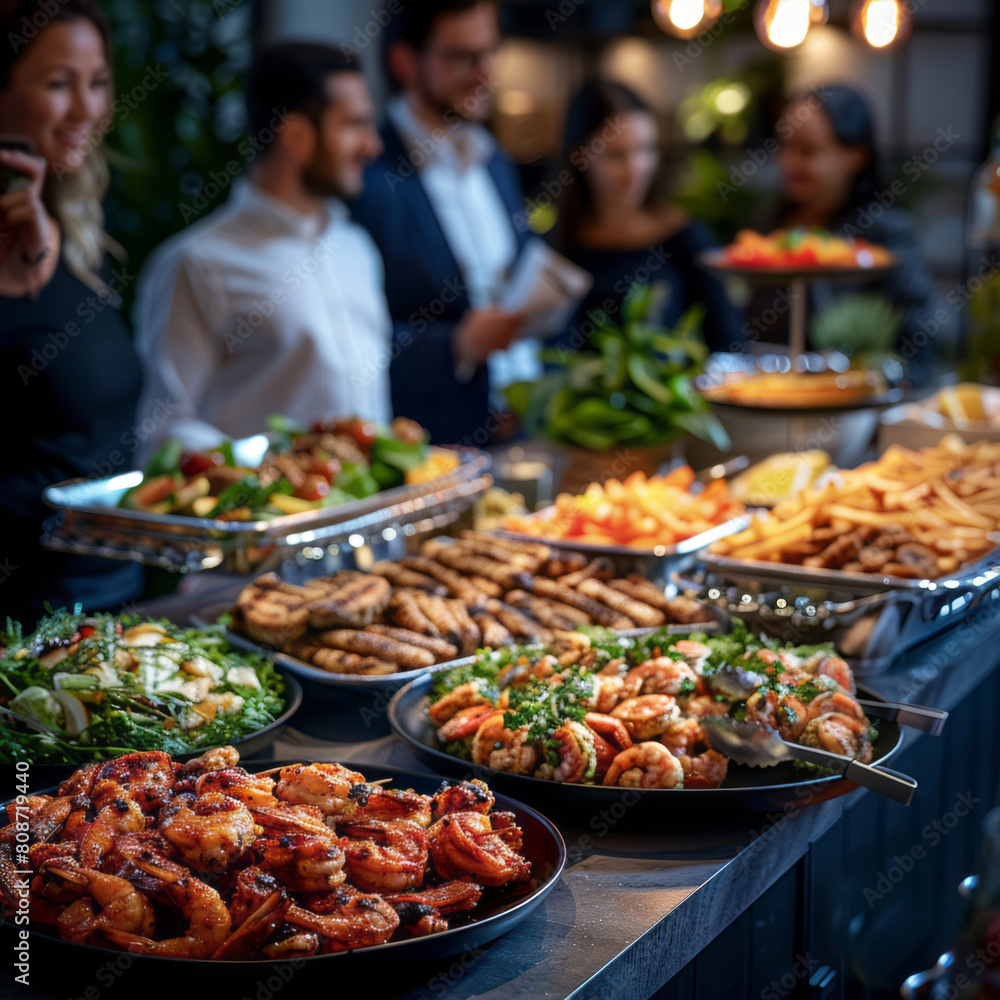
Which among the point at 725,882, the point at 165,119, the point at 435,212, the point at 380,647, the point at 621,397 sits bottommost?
the point at 725,882

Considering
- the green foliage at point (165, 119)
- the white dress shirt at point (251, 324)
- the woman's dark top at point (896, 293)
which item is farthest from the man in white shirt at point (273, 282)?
the woman's dark top at point (896, 293)

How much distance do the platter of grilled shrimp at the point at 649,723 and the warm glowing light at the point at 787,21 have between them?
232 centimetres

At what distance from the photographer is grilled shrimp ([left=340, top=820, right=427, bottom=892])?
43.2 inches

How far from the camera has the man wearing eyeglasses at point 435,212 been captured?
4066 millimetres

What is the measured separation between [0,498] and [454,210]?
2550mm

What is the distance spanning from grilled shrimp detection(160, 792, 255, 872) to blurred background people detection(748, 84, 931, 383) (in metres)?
4.21

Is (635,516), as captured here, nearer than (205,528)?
No

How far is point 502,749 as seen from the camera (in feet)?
4.53

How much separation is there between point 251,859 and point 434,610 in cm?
79

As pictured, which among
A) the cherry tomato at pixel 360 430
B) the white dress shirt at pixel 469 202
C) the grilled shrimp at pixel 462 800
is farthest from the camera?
the white dress shirt at pixel 469 202

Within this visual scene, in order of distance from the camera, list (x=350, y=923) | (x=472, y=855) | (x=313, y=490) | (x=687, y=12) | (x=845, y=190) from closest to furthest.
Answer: (x=350, y=923)
(x=472, y=855)
(x=313, y=490)
(x=687, y=12)
(x=845, y=190)

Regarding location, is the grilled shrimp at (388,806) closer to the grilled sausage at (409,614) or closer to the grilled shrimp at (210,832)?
the grilled shrimp at (210,832)

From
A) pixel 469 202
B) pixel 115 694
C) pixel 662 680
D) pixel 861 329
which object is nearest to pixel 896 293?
pixel 861 329

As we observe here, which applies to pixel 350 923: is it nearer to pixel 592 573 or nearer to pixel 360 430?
pixel 592 573
